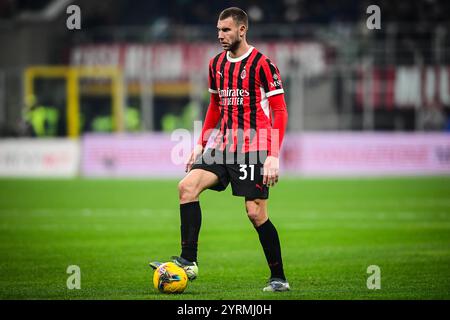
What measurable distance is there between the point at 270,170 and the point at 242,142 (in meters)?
0.42

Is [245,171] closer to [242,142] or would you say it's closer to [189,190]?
[242,142]

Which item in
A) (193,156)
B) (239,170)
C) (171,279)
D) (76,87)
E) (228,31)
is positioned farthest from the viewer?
(76,87)

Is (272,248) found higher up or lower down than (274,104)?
lower down

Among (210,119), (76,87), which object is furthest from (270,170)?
(76,87)

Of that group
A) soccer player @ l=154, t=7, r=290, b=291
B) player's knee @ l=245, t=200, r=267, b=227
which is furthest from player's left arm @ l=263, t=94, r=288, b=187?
Result: player's knee @ l=245, t=200, r=267, b=227

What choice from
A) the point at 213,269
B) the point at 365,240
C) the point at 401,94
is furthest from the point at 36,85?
the point at 213,269

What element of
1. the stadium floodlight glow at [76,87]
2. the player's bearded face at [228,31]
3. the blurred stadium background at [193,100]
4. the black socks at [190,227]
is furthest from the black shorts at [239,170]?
the stadium floodlight glow at [76,87]

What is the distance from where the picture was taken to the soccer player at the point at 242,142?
8047 mm

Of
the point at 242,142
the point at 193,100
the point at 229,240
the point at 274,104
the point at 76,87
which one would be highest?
the point at 76,87

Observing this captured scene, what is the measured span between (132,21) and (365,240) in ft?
78.0

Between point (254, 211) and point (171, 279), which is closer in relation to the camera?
point (171, 279)

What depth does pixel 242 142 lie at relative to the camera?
26.8 feet

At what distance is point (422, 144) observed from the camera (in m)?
26.8
